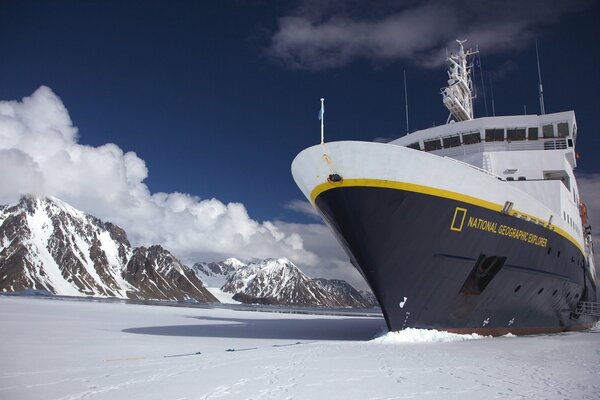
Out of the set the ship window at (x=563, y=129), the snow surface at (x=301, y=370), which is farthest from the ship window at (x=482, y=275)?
the ship window at (x=563, y=129)

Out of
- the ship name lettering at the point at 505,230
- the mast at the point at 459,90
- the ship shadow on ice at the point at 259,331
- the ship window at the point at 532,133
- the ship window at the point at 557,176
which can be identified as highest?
the mast at the point at 459,90

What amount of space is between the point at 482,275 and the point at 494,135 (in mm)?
7993

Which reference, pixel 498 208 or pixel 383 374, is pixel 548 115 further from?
pixel 383 374

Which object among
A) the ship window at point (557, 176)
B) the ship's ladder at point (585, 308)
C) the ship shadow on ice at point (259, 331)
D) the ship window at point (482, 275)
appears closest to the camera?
the ship window at point (482, 275)

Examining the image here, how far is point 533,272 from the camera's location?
48.1 feet

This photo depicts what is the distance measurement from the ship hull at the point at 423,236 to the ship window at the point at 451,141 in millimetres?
6247

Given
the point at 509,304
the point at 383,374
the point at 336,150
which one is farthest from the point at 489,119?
the point at 383,374

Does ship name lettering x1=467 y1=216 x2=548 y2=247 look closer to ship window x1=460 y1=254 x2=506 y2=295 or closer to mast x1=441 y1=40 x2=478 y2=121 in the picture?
ship window x1=460 y1=254 x2=506 y2=295

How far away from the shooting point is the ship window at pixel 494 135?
18.7 meters

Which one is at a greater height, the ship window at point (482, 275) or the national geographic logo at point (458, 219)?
the national geographic logo at point (458, 219)

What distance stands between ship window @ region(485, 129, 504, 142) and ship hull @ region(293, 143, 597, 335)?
223 inches

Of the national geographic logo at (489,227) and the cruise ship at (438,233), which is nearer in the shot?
the cruise ship at (438,233)

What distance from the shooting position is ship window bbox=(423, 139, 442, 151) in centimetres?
2018

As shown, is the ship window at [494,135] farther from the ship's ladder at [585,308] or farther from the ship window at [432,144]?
the ship's ladder at [585,308]
